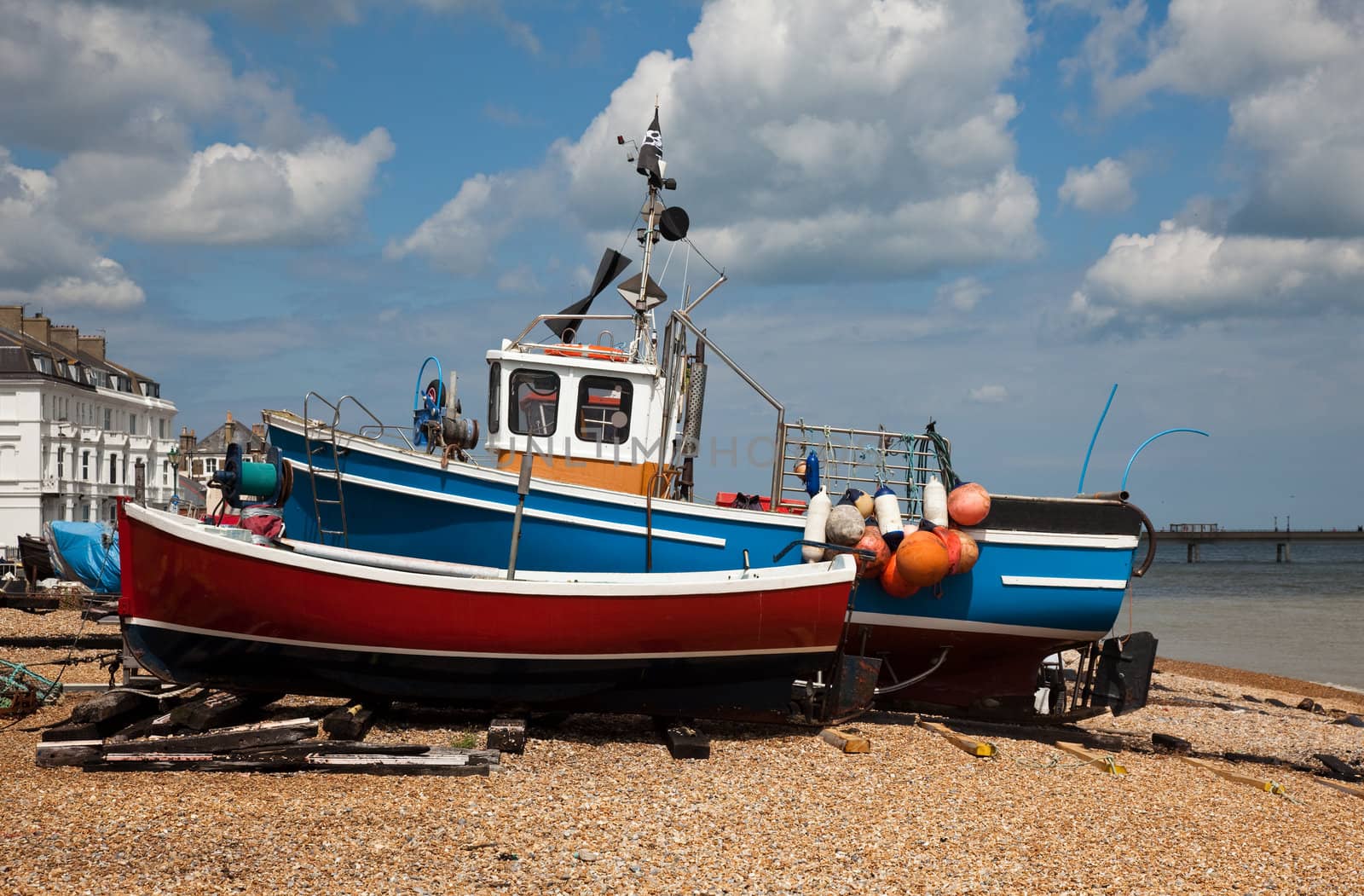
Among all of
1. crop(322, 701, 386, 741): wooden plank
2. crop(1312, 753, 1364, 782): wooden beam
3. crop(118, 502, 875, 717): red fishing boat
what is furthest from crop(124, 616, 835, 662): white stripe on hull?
crop(1312, 753, 1364, 782): wooden beam

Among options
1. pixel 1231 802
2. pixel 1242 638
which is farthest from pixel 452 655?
pixel 1242 638

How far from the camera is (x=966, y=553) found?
10523 millimetres

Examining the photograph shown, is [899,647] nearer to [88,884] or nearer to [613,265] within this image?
[613,265]

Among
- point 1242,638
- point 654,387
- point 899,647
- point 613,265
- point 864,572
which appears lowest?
point 1242,638

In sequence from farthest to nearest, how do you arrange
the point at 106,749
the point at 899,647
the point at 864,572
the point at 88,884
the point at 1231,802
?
the point at 899,647
the point at 864,572
the point at 1231,802
the point at 106,749
the point at 88,884

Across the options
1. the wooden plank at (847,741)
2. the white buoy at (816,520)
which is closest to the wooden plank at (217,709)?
the wooden plank at (847,741)

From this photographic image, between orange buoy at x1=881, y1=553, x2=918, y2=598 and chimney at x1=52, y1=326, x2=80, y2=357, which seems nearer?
orange buoy at x1=881, y1=553, x2=918, y2=598

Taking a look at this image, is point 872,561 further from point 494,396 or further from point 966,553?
point 494,396

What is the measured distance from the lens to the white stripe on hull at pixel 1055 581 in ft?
35.6

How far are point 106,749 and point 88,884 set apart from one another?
2407 mm

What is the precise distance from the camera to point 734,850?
6.19 meters

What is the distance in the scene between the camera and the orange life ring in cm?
1166

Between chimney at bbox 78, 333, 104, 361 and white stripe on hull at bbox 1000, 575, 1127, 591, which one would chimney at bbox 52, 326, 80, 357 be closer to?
chimney at bbox 78, 333, 104, 361

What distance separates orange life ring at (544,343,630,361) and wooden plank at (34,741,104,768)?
578 centimetres
